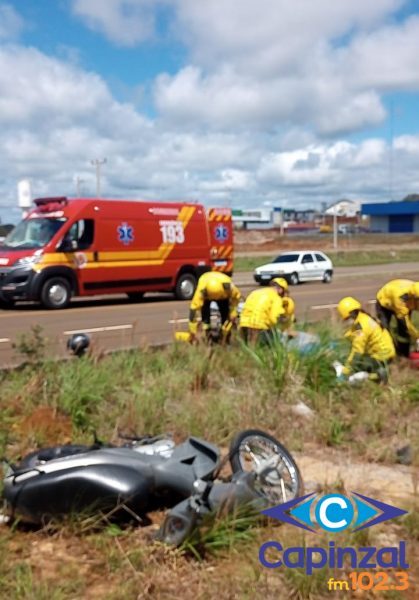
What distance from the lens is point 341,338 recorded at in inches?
339

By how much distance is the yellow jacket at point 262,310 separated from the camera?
347 inches

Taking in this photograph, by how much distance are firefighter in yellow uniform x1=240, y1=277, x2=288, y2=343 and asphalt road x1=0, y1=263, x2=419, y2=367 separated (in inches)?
32.9

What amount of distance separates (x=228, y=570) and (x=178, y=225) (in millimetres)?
17034

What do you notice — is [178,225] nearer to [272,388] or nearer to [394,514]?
[272,388]

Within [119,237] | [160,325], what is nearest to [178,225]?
[119,237]

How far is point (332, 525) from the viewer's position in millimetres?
4176

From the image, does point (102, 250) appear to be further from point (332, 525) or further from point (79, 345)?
point (332, 525)

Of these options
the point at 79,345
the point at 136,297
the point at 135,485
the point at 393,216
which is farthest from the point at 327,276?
the point at 393,216

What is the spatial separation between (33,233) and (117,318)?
3.75 meters

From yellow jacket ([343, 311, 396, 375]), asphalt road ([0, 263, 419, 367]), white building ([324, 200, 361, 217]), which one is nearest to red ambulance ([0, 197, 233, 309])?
asphalt road ([0, 263, 419, 367])

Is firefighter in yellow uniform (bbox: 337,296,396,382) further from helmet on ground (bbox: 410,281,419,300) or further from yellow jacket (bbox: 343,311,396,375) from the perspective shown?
helmet on ground (bbox: 410,281,419,300)

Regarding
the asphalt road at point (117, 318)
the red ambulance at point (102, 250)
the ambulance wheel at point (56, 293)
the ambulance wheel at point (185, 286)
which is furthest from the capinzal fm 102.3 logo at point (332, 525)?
the ambulance wheel at point (185, 286)

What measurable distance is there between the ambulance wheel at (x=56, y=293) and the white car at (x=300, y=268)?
12.7m

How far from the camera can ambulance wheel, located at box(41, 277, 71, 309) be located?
17.5m
